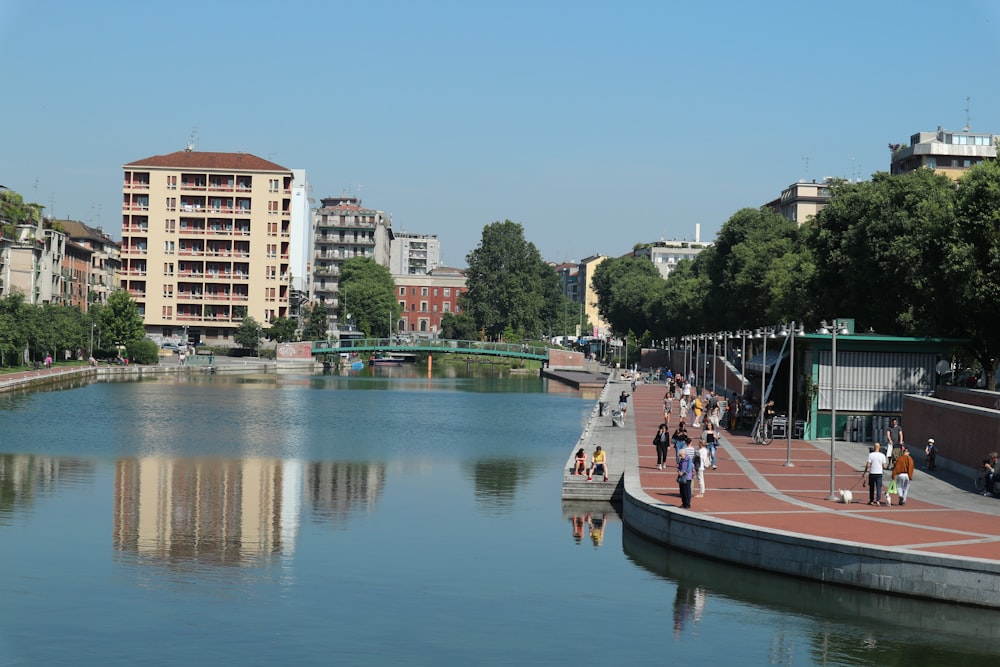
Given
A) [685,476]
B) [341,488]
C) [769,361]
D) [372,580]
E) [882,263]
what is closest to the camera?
[372,580]

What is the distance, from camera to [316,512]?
3784 cm

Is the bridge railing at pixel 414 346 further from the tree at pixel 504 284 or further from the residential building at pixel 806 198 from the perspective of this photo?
the residential building at pixel 806 198

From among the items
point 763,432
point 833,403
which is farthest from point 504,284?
point 833,403

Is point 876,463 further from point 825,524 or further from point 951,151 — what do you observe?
point 951,151

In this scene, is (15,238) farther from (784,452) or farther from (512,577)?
(512,577)

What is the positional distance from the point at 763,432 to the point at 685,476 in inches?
751

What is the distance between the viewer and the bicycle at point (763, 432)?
49.7 meters

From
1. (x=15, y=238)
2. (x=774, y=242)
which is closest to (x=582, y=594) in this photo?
(x=774, y=242)

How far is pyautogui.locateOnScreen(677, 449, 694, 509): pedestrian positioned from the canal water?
1577 millimetres

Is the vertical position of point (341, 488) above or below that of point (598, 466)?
below

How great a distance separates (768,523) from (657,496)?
536cm

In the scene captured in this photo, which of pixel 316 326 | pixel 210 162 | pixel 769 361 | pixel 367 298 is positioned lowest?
pixel 769 361

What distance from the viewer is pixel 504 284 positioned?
582ft

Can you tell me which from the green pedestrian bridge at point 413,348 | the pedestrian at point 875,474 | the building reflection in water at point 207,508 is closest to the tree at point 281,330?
the green pedestrian bridge at point 413,348
